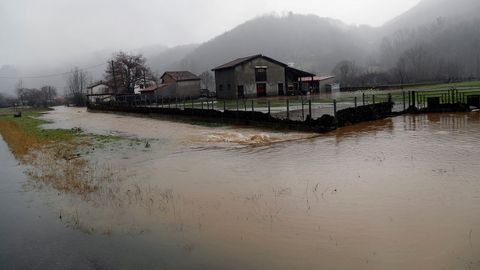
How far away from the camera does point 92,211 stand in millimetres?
9898

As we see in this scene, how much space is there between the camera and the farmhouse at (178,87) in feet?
245

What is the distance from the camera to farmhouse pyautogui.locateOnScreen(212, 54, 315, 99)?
63438 mm

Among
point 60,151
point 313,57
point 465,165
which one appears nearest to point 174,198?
point 465,165

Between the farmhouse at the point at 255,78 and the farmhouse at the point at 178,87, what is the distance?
30.3 ft

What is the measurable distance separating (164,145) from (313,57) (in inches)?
7071

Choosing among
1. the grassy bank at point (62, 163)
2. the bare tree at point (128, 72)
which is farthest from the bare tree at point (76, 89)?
the grassy bank at point (62, 163)

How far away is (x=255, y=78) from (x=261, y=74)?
1189mm

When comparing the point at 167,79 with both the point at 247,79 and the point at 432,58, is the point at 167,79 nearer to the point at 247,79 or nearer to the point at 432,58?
the point at 247,79

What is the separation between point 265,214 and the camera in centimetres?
892

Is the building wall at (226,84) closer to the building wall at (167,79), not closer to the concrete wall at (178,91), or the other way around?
the concrete wall at (178,91)

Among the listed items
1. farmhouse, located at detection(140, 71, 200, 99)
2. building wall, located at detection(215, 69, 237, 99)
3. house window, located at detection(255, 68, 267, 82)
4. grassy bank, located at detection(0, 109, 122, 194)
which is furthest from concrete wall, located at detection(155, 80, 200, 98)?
grassy bank, located at detection(0, 109, 122, 194)

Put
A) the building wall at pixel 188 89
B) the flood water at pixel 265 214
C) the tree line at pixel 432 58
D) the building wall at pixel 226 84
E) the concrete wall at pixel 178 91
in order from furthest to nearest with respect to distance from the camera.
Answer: the tree line at pixel 432 58 < the building wall at pixel 188 89 < the concrete wall at pixel 178 91 < the building wall at pixel 226 84 < the flood water at pixel 265 214

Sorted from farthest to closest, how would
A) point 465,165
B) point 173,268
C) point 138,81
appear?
1. point 138,81
2. point 465,165
3. point 173,268

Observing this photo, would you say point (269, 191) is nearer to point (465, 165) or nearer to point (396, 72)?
point (465, 165)
